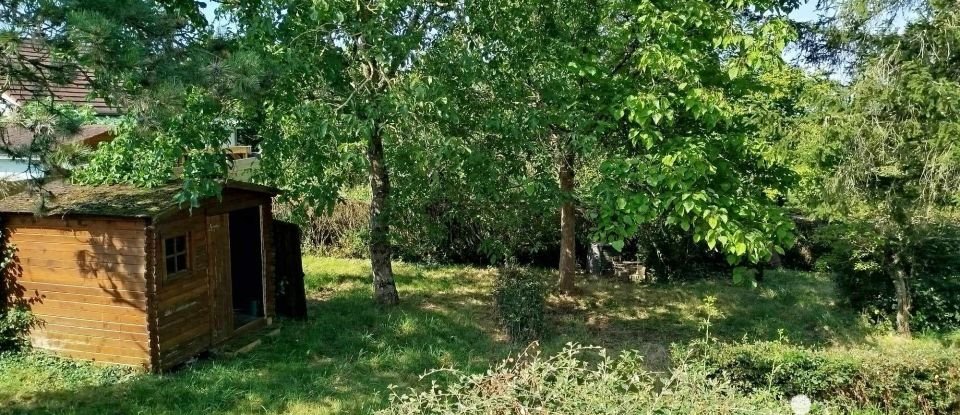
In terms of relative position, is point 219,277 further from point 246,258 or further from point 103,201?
point 246,258

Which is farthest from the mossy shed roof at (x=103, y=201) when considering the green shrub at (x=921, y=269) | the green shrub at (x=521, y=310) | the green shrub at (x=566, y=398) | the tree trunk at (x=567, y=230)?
the green shrub at (x=921, y=269)

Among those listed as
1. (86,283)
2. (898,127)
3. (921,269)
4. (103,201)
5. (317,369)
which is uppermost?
(898,127)

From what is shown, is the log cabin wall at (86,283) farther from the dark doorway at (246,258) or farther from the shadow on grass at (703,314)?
the shadow on grass at (703,314)

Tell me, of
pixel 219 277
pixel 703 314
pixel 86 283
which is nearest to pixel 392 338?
pixel 219 277

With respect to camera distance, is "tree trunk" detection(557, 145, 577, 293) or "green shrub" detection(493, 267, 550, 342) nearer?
"green shrub" detection(493, 267, 550, 342)

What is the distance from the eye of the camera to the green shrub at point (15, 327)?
7559mm

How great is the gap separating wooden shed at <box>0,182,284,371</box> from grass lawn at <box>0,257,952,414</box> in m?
0.31

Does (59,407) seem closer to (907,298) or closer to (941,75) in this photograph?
(941,75)

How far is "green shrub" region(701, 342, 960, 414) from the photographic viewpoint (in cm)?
655

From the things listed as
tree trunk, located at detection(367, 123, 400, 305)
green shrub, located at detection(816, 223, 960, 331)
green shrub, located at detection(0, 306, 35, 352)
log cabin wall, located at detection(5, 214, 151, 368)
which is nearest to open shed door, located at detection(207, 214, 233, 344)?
log cabin wall, located at detection(5, 214, 151, 368)

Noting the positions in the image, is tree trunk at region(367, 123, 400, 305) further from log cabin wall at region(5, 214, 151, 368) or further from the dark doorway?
log cabin wall at region(5, 214, 151, 368)

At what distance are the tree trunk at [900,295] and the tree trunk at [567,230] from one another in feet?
16.9

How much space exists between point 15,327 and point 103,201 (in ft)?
6.23

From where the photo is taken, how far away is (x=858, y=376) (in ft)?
21.8
